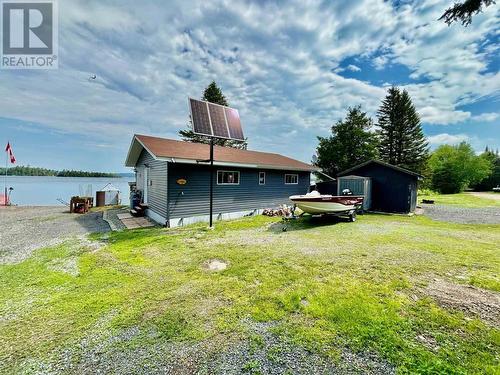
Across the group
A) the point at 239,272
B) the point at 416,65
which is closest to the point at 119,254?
the point at 239,272

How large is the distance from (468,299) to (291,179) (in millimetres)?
10654

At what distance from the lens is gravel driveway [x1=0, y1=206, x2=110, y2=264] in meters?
5.96

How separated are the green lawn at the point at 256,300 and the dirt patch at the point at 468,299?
0.09 metres

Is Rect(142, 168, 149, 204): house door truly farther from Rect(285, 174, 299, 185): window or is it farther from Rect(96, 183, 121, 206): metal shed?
Rect(285, 174, 299, 185): window

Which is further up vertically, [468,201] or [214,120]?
[214,120]

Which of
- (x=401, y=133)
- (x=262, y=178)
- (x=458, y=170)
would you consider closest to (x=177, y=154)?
(x=262, y=178)

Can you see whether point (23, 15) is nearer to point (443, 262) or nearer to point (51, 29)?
point (51, 29)

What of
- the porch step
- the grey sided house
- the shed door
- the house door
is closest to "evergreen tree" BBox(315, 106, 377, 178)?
the shed door

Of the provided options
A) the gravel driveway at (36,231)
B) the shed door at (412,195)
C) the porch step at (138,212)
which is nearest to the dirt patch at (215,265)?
the gravel driveway at (36,231)

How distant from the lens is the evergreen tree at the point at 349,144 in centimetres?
2572

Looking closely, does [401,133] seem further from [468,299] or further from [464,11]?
[468,299]

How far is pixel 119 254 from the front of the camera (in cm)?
575

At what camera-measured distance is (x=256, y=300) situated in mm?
3512

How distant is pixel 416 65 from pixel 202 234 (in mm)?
13360
